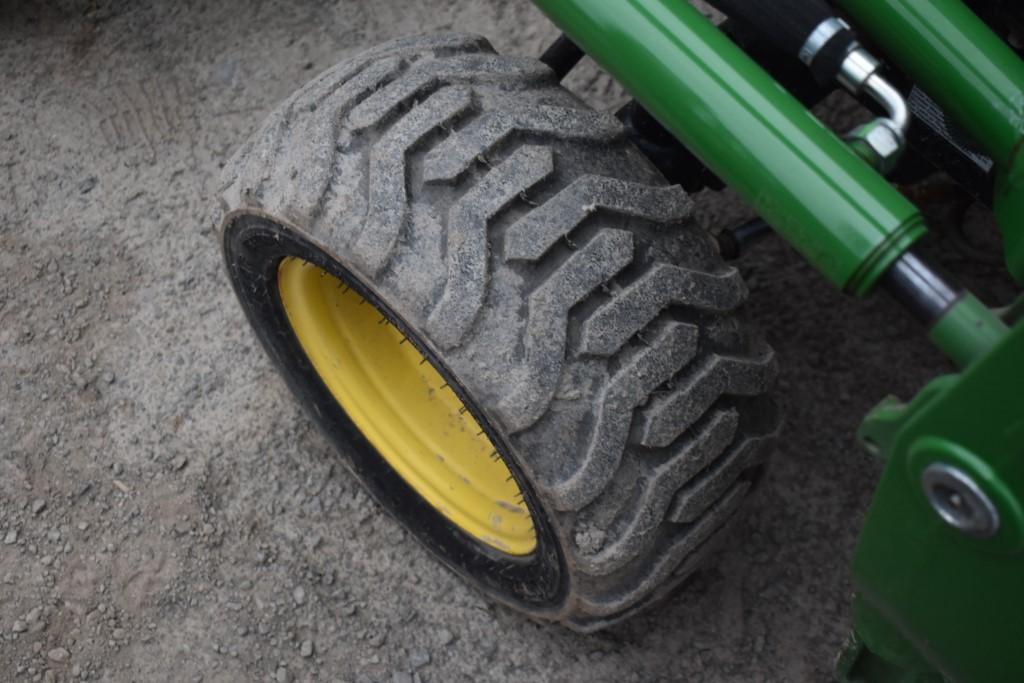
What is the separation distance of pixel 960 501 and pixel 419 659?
1071mm

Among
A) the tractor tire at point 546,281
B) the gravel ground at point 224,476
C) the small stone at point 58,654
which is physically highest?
the tractor tire at point 546,281

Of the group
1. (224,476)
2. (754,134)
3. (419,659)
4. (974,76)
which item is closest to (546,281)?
(754,134)

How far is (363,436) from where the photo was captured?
177 centimetres

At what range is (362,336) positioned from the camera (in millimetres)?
1753

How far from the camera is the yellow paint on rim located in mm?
1660

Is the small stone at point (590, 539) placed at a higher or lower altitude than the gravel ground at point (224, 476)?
higher

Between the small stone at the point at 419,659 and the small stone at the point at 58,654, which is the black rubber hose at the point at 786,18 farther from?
the small stone at the point at 58,654

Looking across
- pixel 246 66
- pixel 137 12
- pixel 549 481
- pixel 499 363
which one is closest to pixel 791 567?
pixel 549 481

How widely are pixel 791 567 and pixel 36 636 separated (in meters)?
1.24

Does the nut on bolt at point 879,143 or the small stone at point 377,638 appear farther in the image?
the small stone at point 377,638

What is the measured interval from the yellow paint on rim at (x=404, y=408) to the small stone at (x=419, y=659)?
236 mm

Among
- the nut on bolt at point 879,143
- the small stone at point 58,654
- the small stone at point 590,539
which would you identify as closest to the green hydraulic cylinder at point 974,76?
the nut on bolt at point 879,143

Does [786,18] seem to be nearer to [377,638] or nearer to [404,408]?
[404,408]

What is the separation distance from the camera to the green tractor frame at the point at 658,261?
3.10 feet
